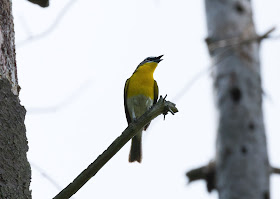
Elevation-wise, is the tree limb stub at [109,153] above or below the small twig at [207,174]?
below

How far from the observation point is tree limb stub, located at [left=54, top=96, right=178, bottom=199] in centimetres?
211

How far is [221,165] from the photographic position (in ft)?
15.1

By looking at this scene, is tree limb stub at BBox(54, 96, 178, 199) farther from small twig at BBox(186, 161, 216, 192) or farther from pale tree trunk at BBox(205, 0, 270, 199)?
small twig at BBox(186, 161, 216, 192)

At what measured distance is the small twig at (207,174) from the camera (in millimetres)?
5100

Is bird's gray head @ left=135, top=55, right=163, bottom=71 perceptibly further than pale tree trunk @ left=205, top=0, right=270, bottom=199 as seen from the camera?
Yes

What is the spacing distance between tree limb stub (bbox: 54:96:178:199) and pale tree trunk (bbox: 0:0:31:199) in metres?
0.29

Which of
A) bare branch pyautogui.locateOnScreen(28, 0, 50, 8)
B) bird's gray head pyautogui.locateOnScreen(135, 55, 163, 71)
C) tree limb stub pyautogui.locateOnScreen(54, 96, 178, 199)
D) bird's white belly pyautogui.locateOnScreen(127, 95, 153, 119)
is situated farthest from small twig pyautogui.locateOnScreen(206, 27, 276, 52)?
Answer: tree limb stub pyautogui.locateOnScreen(54, 96, 178, 199)

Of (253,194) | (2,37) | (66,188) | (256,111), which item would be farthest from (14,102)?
(256,111)

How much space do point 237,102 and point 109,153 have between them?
2732mm

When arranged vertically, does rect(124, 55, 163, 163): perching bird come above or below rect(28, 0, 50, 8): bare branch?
above

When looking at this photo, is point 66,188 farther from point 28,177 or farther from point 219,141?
point 219,141

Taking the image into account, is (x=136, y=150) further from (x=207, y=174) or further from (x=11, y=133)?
(x=11, y=133)

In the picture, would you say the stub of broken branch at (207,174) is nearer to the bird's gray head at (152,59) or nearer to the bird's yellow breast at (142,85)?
the bird's yellow breast at (142,85)

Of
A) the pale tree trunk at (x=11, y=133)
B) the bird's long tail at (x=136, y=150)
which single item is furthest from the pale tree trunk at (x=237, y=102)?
the pale tree trunk at (x=11, y=133)
